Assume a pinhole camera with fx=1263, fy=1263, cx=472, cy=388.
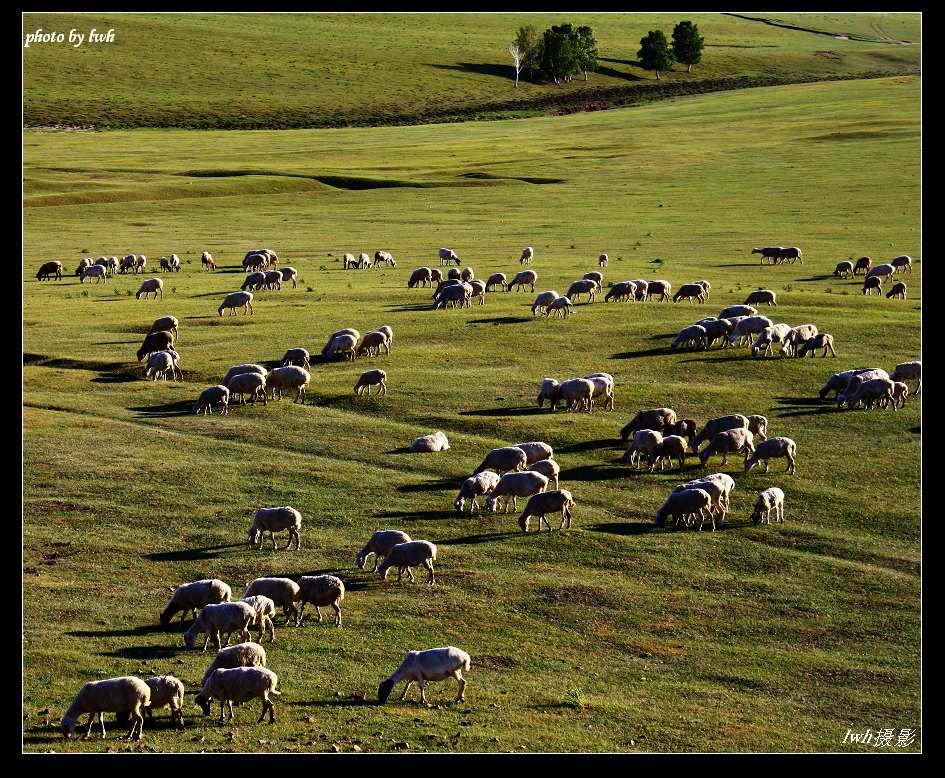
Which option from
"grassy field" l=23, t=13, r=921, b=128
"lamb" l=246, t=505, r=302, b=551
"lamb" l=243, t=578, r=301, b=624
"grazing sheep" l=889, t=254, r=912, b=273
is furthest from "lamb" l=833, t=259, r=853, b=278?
"grassy field" l=23, t=13, r=921, b=128

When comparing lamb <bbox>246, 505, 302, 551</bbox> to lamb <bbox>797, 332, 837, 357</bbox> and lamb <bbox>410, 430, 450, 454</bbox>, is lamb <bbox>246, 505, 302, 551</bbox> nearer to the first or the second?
lamb <bbox>410, 430, 450, 454</bbox>

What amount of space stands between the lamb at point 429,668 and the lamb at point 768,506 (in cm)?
1009

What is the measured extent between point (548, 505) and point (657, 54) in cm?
17787

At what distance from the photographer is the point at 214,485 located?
30250 mm

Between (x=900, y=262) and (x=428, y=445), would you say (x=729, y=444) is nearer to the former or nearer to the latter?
(x=428, y=445)

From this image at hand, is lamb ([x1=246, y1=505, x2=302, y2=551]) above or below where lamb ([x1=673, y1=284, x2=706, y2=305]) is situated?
below

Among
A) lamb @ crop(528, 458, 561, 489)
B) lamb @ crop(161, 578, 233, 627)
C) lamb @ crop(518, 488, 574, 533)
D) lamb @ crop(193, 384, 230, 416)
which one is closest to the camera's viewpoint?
lamb @ crop(161, 578, 233, 627)

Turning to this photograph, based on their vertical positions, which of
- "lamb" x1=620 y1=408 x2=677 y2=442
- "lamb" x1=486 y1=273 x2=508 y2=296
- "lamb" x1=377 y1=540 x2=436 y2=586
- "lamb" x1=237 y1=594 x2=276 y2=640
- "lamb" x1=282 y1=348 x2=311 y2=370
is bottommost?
"lamb" x1=237 y1=594 x2=276 y2=640

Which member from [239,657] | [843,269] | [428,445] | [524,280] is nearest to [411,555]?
[239,657]

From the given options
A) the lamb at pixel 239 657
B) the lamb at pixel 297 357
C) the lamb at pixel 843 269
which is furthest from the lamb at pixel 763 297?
the lamb at pixel 239 657

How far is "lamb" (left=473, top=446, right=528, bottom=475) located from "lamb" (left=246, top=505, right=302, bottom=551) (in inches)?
221

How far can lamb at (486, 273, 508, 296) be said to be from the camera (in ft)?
185

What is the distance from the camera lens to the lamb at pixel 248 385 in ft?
123

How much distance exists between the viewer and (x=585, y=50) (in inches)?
7525
